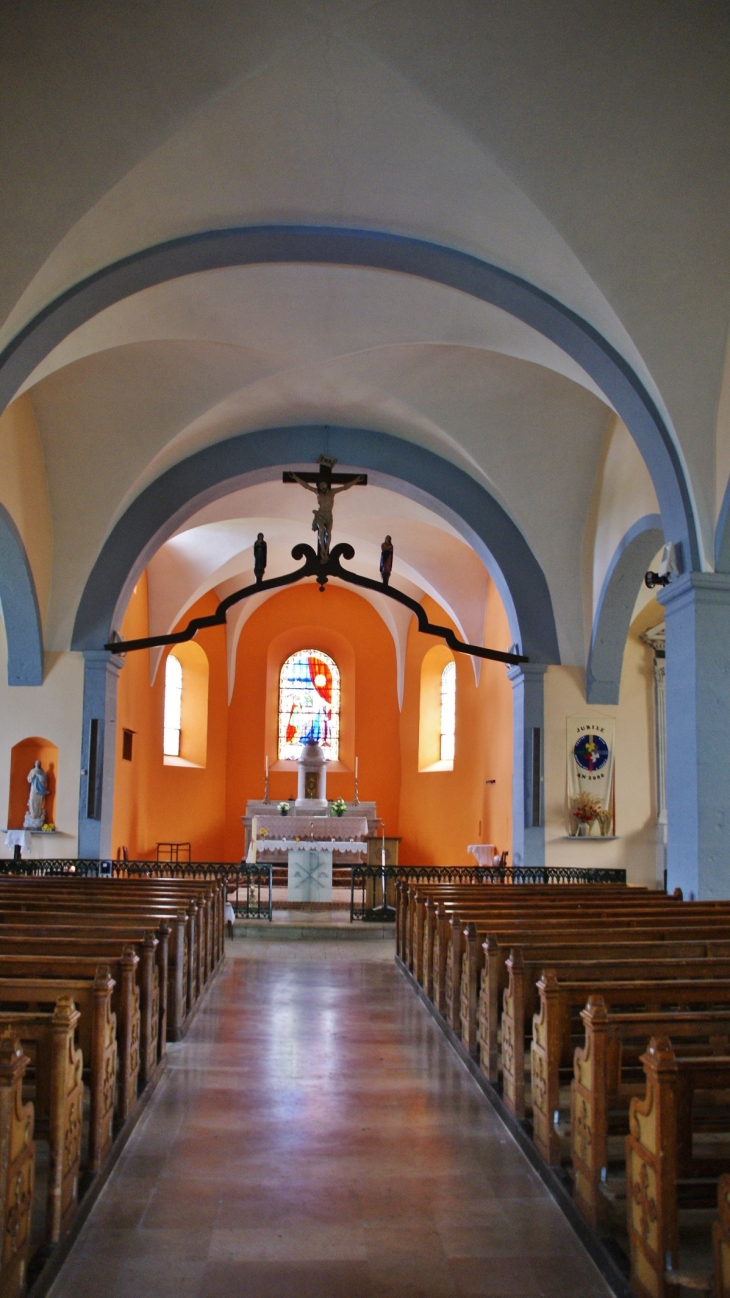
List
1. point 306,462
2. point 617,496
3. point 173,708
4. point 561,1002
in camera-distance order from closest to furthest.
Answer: point 561,1002 < point 617,496 < point 306,462 < point 173,708

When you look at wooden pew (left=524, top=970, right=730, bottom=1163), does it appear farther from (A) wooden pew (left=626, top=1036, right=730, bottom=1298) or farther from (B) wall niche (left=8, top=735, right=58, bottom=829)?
(B) wall niche (left=8, top=735, right=58, bottom=829)

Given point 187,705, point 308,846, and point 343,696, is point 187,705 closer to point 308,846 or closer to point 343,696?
point 343,696

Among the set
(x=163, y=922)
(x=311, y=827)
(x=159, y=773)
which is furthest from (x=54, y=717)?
(x=163, y=922)

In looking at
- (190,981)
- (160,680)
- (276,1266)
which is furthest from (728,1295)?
(160,680)

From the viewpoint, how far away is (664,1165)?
107 inches

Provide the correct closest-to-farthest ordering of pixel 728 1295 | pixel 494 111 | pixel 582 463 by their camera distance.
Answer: pixel 728 1295, pixel 494 111, pixel 582 463

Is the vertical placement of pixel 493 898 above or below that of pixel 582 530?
below

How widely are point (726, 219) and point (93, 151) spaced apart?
4357 mm

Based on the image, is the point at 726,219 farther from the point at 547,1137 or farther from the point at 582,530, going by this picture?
the point at 547,1137

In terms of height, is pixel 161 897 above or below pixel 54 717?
below

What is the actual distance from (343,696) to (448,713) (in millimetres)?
2607

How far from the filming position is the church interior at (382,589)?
3414 millimetres

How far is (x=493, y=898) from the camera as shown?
7.64 m

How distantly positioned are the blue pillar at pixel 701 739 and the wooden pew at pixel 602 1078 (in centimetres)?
432
